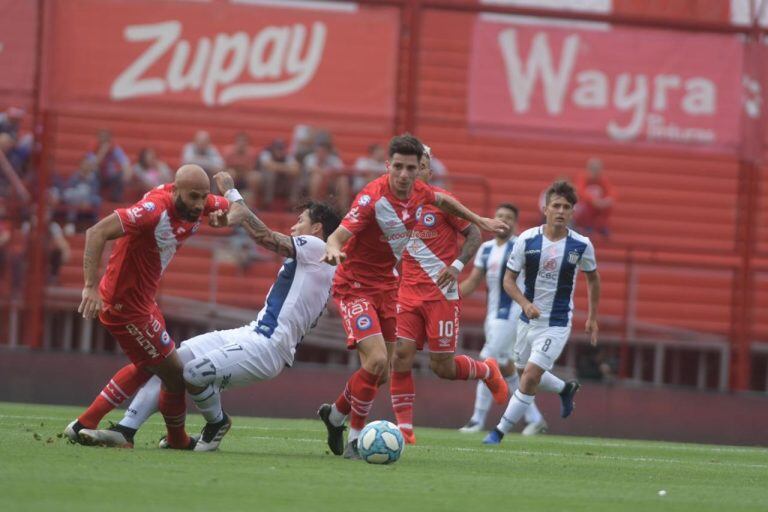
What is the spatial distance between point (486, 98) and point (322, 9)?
2.23 meters

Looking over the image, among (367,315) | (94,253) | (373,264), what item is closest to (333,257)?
(367,315)

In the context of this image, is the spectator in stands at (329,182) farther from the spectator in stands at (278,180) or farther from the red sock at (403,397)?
the red sock at (403,397)

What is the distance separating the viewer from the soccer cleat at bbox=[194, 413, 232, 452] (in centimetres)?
981

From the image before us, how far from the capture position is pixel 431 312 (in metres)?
12.7

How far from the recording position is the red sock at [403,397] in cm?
1220

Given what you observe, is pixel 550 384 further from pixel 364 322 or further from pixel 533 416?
pixel 364 322

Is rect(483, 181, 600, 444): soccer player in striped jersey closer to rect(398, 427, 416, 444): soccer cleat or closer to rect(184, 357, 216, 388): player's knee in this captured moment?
rect(398, 427, 416, 444): soccer cleat

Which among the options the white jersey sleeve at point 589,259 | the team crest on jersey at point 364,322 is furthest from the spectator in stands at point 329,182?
the team crest on jersey at point 364,322

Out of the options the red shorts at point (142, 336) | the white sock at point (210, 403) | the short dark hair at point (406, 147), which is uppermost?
the short dark hair at point (406, 147)

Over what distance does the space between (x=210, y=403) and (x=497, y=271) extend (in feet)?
21.2

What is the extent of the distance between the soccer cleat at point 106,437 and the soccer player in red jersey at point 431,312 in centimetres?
312

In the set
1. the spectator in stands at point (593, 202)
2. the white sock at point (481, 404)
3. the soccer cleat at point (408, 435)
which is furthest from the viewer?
the spectator in stands at point (593, 202)

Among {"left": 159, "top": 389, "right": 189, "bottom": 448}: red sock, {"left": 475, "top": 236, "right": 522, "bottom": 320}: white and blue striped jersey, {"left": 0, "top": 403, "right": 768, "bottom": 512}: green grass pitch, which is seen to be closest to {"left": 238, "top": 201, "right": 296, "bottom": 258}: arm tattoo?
{"left": 159, "top": 389, "right": 189, "bottom": 448}: red sock

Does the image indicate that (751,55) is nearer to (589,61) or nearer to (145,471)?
(589,61)
